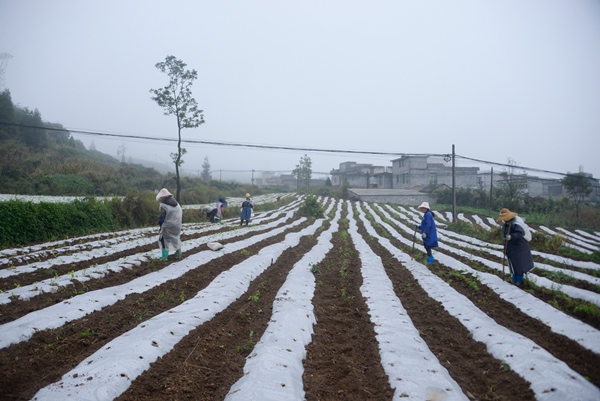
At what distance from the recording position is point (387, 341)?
462 centimetres

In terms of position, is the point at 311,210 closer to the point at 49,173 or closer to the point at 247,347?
the point at 49,173

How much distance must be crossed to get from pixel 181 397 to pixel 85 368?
1106mm

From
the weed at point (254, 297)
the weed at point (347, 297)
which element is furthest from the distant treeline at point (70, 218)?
the weed at point (347, 297)

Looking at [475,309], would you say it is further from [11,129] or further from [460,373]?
[11,129]

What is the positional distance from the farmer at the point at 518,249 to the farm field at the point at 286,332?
33 centimetres

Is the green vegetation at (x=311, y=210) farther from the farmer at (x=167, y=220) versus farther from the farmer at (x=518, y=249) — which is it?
the farmer at (x=518, y=249)

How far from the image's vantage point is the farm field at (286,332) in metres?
3.47

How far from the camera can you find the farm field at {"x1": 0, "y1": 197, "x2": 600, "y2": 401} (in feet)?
11.4

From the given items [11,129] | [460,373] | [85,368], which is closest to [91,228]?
[85,368]

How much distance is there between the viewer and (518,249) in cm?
684

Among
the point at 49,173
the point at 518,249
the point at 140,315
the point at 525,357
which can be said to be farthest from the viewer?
the point at 49,173

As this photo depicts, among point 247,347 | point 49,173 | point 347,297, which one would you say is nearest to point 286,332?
point 247,347

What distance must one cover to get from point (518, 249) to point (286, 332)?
490cm

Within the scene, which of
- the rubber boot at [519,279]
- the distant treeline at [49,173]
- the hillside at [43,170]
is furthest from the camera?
the distant treeline at [49,173]
